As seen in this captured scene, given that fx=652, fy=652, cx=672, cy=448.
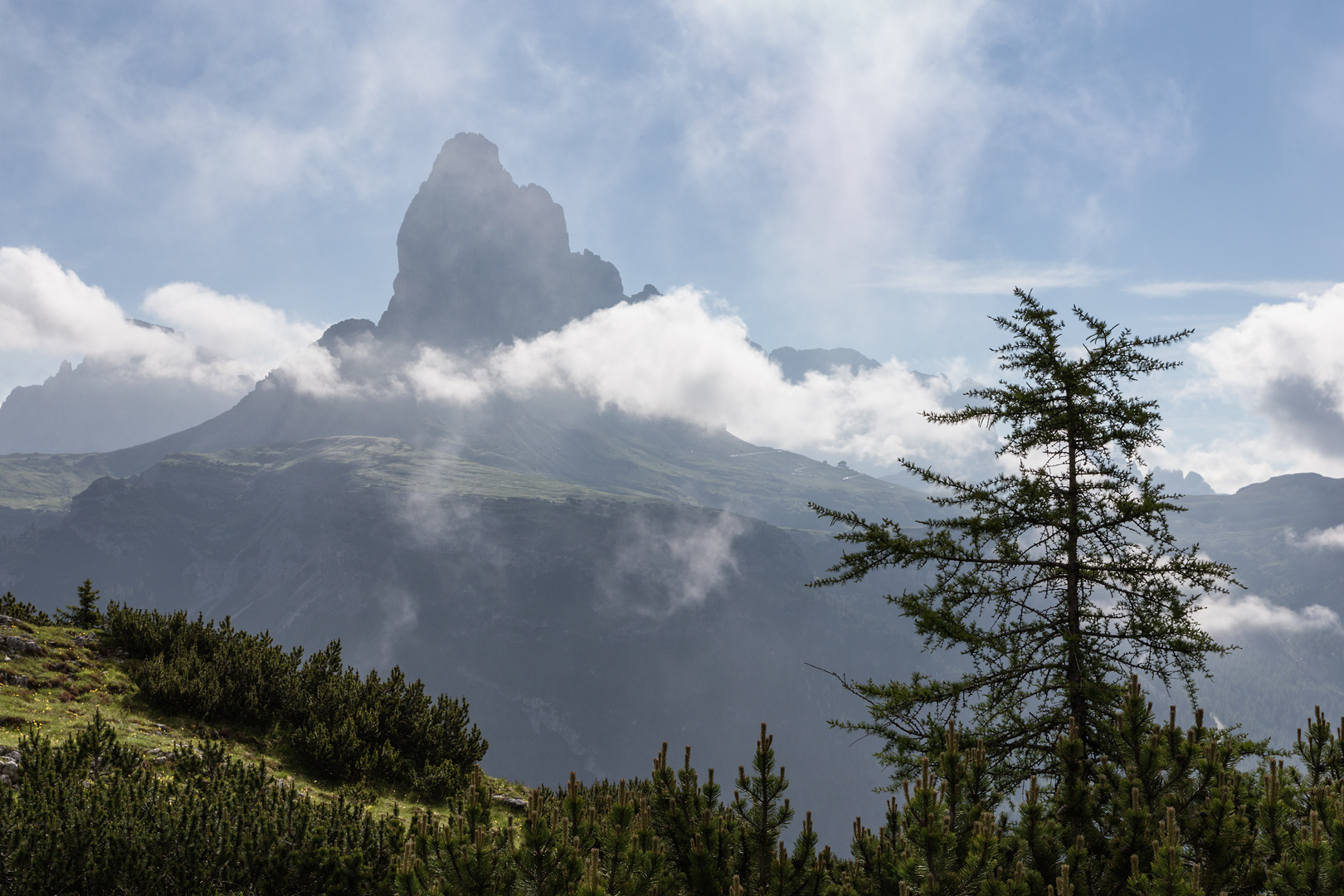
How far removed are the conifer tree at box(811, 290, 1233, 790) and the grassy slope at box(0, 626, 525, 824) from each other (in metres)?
7.94

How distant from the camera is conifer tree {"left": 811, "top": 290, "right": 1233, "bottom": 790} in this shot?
406 inches

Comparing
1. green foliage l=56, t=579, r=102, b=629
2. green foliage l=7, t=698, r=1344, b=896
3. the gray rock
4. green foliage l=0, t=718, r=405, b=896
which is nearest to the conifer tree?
green foliage l=7, t=698, r=1344, b=896

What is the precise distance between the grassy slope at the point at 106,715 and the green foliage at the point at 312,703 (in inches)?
13.4

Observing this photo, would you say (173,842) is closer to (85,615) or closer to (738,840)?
(738,840)

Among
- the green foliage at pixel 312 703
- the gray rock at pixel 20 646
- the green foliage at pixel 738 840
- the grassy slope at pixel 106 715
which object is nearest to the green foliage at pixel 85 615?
the green foliage at pixel 312 703

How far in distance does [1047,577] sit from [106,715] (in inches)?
652

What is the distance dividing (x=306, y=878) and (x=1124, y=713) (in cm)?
813

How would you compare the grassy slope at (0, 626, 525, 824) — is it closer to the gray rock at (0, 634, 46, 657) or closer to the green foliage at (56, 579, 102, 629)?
the gray rock at (0, 634, 46, 657)

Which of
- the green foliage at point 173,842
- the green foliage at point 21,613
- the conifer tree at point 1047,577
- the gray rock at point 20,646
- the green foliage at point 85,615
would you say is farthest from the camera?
the green foliage at point 85,615

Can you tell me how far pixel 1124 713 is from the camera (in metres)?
6.38

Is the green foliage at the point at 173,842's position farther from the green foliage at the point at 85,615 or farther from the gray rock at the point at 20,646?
the green foliage at the point at 85,615

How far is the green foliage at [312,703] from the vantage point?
39.9 ft

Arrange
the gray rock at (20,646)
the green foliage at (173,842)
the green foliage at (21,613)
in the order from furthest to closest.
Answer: the green foliage at (21,613), the gray rock at (20,646), the green foliage at (173,842)

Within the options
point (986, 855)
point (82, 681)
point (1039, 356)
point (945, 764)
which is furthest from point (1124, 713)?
point (82, 681)
